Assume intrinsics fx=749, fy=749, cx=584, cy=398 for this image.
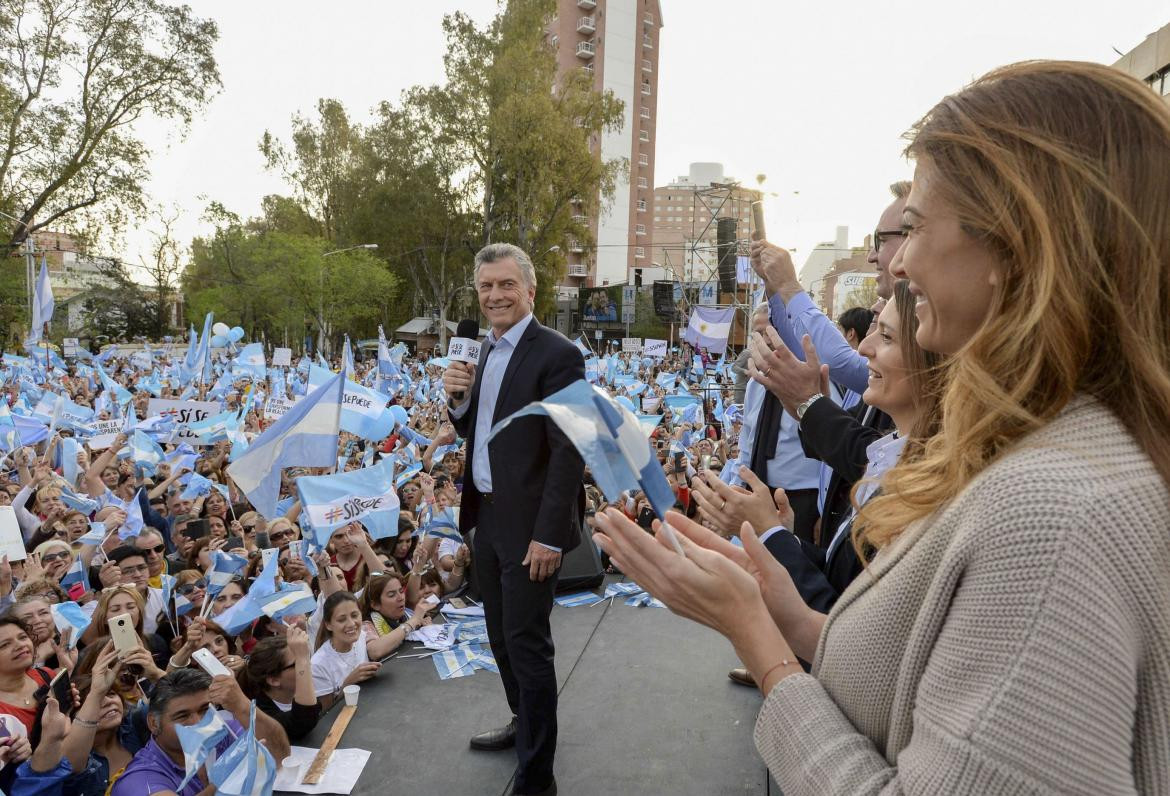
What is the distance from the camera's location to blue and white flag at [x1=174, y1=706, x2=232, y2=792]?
2716mm

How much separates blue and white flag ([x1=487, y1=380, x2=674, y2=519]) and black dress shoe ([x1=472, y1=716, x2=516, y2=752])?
2.53m

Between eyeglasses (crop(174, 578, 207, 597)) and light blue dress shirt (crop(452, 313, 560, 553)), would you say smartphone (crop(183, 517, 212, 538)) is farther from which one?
light blue dress shirt (crop(452, 313, 560, 553))

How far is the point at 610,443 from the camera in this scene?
3.97 ft

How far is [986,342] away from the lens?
85cm

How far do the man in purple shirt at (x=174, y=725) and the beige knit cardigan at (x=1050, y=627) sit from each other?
10.1 feet

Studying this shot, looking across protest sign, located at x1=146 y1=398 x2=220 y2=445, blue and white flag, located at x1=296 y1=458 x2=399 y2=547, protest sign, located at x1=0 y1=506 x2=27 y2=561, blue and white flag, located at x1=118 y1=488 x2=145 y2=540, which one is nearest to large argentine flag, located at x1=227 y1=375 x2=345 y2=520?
blue and white flag, located at x1=296 y1=458 x2=399 y2=547

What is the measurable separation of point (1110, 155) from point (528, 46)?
33.4 meters

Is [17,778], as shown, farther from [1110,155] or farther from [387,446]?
[387,446]

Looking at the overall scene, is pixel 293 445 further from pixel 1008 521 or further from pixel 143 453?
pixel 1008 521

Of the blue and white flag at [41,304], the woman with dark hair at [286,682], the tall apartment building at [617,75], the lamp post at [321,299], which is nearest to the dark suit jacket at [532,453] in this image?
the woman with dark hair at [286,682]

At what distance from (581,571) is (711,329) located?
10247 mm

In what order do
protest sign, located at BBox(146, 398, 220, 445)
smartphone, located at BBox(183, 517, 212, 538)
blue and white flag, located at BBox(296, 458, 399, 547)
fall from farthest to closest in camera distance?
1. protest sign, located at BBox(146, 398, 220, 445)
2. smartphone, located at BBox(183, 517, 212, 538)
3. blue and white flag, located at BBox(296, 458, 399, 547)

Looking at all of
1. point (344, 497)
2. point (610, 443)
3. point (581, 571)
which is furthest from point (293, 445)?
point (610, 443)

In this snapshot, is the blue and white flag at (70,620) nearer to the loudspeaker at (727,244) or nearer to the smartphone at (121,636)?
the smartphone at (121,636)
